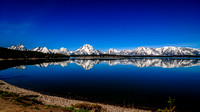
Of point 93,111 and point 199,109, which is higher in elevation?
point 93,111

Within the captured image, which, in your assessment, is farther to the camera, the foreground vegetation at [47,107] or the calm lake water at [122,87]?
the calm lake water at [122,87]

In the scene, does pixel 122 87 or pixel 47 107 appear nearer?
pixel 47 107

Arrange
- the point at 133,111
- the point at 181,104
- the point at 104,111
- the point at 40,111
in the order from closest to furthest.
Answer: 1. the point at 40,111
2. the point at 104,111
3. the point at 133,111
4. the point at 181,104

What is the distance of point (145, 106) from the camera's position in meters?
22.2

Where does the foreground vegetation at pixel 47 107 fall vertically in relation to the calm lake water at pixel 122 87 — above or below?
above

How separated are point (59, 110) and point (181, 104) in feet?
74.9

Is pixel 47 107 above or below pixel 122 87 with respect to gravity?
above

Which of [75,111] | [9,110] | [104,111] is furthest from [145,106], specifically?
[9,110]

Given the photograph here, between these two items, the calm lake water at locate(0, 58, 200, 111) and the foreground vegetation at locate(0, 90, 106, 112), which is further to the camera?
the calm lake water at locate(0, 58, 200, 111)

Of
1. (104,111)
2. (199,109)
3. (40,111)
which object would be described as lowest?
(199,109)

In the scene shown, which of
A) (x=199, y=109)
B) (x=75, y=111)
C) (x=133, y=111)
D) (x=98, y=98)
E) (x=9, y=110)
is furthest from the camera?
(x=98, y=98)

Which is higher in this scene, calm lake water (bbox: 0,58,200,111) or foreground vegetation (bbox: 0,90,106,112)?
foreground vegetation (bbox: 0,90,106,112)

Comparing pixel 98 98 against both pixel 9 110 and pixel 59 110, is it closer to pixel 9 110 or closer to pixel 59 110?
pixel 59 110

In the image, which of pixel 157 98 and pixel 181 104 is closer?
pixel 181 104
